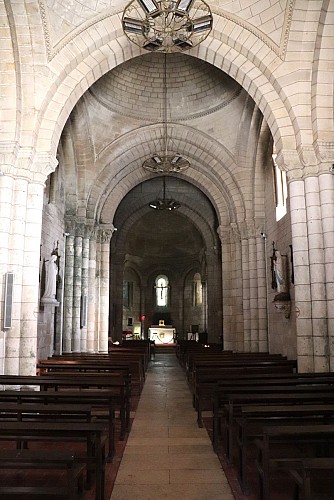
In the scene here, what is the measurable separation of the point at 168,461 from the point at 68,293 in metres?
11.5

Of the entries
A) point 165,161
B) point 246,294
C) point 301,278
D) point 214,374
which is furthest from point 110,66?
point 246,294

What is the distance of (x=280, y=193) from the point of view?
14422 mm

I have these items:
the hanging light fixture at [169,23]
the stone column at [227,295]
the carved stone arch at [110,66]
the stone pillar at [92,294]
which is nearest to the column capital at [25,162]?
the carved stone arch at [110,66]

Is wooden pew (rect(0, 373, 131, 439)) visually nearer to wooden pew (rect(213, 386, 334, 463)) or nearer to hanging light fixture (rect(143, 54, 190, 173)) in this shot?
wooden pew (rect(213, 386, 334, 463))

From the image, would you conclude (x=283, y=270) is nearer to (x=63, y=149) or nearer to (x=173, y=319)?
(x=63, y=149)

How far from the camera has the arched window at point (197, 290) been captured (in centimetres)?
3418

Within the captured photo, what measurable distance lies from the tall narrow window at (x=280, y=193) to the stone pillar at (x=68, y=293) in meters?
7.82

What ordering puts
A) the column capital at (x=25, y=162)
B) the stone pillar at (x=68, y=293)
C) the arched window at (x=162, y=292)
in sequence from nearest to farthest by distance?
the column capital at (x=25, y=162)
the stone pillar at (x=68, y=293)
the arched window at (x=162, y=292)

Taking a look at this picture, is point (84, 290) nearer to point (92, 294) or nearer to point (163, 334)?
point (92, 294)

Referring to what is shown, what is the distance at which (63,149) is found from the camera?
652 inches

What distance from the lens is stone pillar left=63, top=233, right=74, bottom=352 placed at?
15.9 meters

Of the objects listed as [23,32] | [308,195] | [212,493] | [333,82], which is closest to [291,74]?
[333,82]

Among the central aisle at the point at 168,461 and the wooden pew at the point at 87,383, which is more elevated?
the wooden pew at the point at 87,383

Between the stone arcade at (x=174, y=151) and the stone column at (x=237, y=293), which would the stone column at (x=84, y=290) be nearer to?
the stone arcade at (x=174, y=151)
